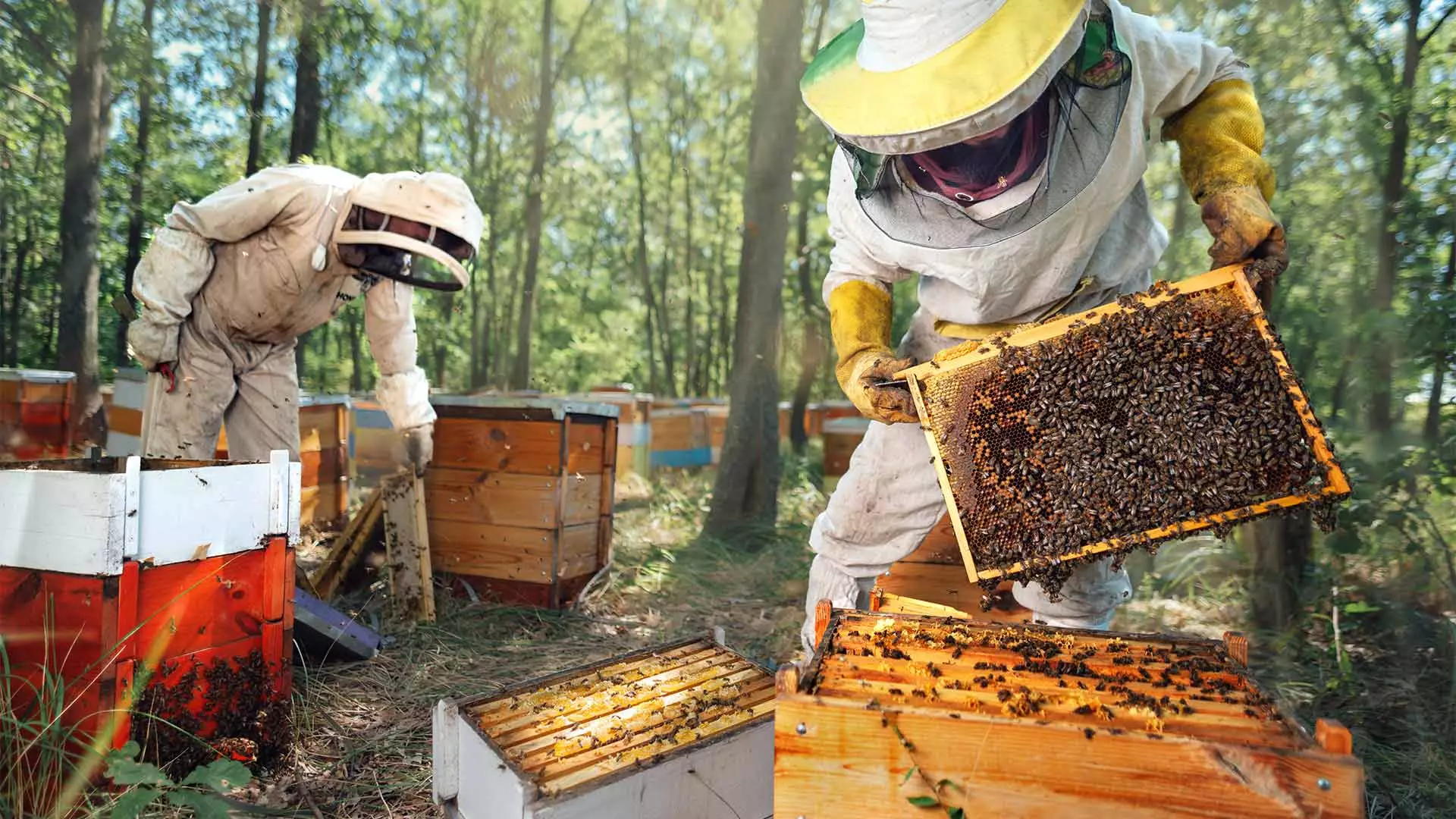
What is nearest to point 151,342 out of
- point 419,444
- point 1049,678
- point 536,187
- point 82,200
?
point 419,444

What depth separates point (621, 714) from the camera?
1896mm

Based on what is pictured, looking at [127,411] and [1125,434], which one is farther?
[127,411]

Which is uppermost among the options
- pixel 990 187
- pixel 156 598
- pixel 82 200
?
pixel 82 200

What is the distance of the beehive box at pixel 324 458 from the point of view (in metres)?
→ 4.98

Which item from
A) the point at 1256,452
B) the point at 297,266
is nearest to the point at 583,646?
the point at 297,266

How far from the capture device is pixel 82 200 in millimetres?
7812

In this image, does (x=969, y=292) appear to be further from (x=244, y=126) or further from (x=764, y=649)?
(x=244, y=126)

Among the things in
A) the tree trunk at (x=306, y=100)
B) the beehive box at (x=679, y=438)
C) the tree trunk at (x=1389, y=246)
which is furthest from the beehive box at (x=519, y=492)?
the beehive box at (x=679, y=438)

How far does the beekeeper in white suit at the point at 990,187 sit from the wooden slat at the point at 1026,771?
42.5 inches

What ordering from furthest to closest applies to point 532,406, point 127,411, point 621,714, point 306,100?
point 306,100, point 127,411, point 532,406, point 621,714

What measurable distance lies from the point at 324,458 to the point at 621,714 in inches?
161

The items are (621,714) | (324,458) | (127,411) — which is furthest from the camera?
(127,411)

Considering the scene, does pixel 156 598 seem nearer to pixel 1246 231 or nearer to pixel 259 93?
pixel 1246 231

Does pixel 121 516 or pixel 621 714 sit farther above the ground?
pixel 121 516
